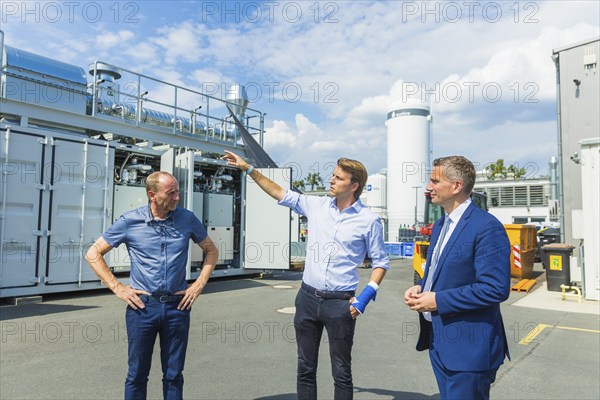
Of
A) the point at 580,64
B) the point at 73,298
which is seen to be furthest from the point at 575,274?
the point at 73,298

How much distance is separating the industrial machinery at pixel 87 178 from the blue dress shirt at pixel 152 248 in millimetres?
6088

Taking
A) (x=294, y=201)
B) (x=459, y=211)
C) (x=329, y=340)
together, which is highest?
(x=294, y=201)

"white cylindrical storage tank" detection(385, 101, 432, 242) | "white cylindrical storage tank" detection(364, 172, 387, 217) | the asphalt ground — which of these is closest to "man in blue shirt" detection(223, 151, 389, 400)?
the asphalt ground

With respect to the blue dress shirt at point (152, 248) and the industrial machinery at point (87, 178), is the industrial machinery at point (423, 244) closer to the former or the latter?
the industrial machinery at point (87, 178)

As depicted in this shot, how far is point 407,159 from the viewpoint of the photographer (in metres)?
25.6

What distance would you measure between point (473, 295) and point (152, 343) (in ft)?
7.23

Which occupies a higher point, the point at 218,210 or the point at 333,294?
the point at 218,210

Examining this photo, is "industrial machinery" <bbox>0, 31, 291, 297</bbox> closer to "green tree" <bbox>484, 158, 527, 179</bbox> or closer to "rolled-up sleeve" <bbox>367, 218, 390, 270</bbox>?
"rolled-up sleeve" <bbox>367, 218, 390, 270</bbox>

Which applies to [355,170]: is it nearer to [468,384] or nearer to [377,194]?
[468,384]

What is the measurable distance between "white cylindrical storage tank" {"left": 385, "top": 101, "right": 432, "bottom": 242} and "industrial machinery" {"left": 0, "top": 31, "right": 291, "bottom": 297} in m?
14.9

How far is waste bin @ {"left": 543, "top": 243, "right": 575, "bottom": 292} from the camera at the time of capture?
10508 millimetres

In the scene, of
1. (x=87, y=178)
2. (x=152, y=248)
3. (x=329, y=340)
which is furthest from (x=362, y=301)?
(x=87, y=178)

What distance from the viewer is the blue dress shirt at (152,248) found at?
10.3ft

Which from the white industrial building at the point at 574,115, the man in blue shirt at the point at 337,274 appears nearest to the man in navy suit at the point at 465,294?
the man in blue shirt at the point at 337,274
